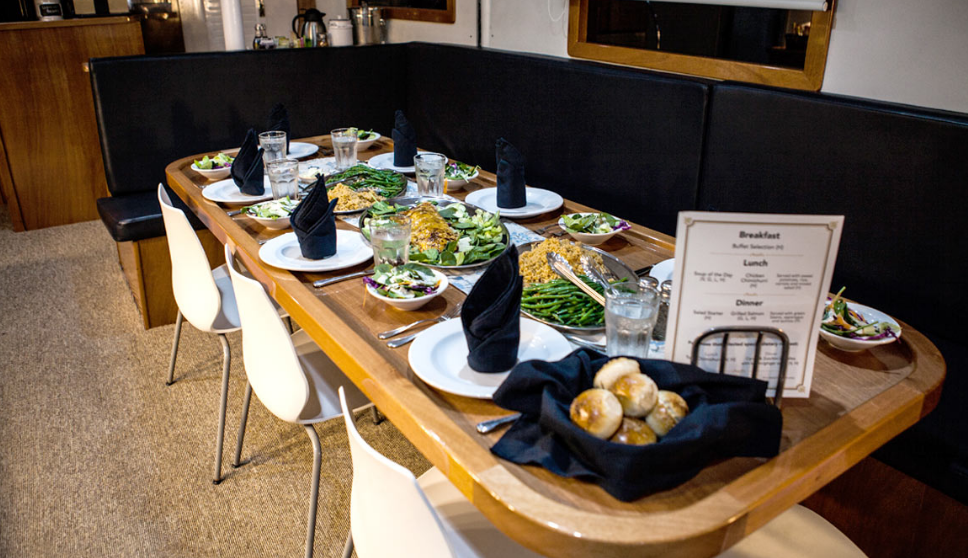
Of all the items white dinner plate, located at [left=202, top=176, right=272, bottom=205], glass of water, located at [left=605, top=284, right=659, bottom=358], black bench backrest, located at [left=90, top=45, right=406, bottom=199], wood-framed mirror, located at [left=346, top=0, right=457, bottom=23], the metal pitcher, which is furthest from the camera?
the metal pitcher

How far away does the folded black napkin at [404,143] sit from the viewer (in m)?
2.37

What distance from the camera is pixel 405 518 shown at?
0.93m

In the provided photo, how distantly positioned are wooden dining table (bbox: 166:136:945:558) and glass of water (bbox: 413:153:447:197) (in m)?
0.65

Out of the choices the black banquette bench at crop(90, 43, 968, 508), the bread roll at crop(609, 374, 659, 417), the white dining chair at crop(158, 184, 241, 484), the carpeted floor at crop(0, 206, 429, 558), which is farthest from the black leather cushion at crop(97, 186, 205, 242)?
the bread roll at crop(609, 374, 659, 417)

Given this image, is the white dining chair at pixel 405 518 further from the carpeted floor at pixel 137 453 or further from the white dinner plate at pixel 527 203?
the white dinner plate at pixel 527 203

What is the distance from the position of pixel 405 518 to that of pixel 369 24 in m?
3.70

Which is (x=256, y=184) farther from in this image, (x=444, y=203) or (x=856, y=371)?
(x=856, y=371)

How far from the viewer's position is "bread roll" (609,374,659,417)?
899 millimetres

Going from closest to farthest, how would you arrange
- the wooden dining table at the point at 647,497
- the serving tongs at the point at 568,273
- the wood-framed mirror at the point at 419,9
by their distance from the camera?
the wooden dining table at the point at 647,497 < the serving tongs at the point at 568,273 < the wood-framed mirror at the point at 419,9

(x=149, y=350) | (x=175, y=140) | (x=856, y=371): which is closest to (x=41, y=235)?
(x=175, y=140)

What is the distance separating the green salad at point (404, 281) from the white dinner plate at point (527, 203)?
1.70 feet

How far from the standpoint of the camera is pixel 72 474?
2031 millimetres

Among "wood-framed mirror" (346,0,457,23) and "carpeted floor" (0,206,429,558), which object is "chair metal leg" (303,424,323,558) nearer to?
"carpeted floor" (0,206,429,558)

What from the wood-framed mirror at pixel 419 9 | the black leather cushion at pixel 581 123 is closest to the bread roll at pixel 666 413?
the black leather cushion at pixel 581 123
